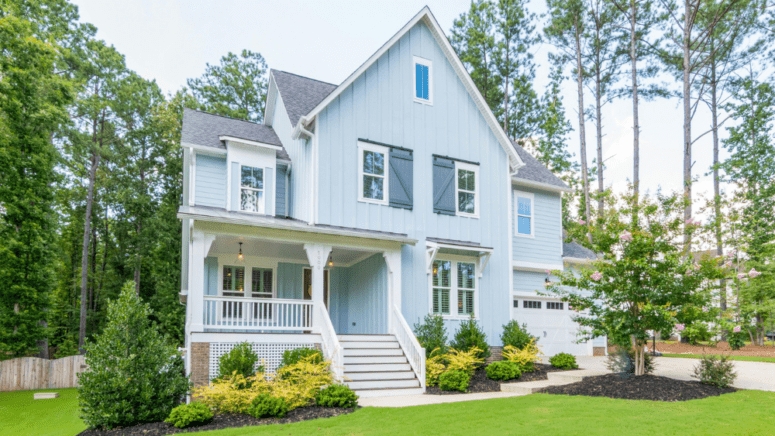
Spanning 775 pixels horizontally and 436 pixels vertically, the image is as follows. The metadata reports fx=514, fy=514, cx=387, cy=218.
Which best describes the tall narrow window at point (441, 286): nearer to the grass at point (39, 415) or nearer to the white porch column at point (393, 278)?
the white porch column at point (393, 278)

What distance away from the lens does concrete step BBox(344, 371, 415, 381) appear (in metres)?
10.8

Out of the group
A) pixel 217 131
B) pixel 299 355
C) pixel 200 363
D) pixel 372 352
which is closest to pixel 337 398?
pixel 299 355

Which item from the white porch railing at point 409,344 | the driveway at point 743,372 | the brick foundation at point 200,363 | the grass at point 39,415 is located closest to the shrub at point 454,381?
the white porch railing at point 409,344

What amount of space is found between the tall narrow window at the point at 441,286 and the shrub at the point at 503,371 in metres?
2.11

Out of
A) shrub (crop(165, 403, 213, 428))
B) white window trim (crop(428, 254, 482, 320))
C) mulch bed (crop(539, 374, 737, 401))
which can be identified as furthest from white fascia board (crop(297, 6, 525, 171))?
mulch bed (crop(539, 374, 737, 401))

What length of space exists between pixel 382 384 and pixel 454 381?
1.57 metres

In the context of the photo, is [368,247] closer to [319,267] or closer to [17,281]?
[319,267]

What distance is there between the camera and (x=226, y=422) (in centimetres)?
825

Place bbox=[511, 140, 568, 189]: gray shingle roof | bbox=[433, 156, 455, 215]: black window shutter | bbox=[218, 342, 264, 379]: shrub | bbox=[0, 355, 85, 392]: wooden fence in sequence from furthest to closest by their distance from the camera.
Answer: bbox=[511, 140, 568, 189]: gray shingle roof, bbox=[0, 355, 85, 392]: wooden fence, bbox=[433, 156, 455, 215]: black window shutter, bbox=[218, 342, 264, 379]: shrub

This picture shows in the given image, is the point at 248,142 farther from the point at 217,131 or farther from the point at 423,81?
the point at 423,81

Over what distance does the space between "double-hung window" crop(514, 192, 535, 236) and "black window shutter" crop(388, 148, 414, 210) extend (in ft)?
15.5

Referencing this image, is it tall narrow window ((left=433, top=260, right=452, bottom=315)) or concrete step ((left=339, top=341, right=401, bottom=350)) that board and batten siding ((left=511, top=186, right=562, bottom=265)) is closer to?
tall narrow window ((left=433, top=260, right=452, bottom=315))

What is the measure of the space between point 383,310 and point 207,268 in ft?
15.7

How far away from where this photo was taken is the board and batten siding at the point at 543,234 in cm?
1700
